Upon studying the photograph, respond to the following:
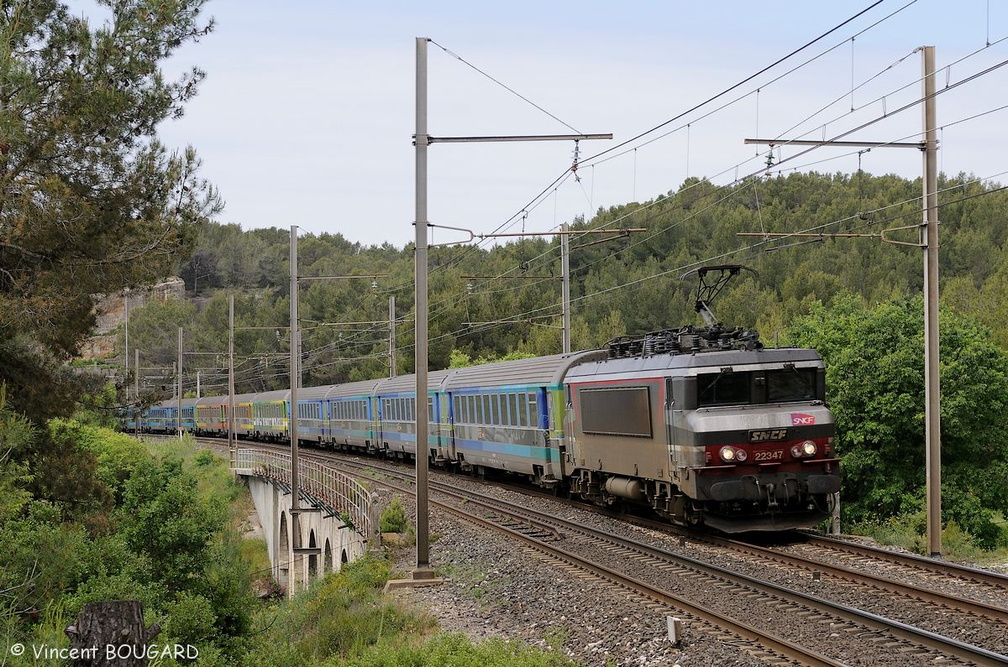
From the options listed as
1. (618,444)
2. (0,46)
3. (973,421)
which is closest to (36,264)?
(0,46)

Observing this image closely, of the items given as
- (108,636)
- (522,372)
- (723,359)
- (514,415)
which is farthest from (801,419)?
(108,636)

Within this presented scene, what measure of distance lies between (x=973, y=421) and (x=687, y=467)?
60.0ft

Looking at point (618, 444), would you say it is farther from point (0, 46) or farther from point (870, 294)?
point (870, 294)

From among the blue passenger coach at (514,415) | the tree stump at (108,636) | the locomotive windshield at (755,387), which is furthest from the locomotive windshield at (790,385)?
the tree stump at (108,636)

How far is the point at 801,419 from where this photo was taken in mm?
15906

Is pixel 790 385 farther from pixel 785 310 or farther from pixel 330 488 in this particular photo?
pixel 785 310

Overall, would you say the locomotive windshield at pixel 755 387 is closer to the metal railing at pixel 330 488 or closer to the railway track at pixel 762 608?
the railway track at pixel 762 608

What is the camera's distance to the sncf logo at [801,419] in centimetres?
1588

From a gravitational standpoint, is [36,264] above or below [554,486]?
above

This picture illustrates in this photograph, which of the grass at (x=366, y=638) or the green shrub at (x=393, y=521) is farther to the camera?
the green shrub at (x=393, y=521)

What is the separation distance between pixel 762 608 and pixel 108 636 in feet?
26.2

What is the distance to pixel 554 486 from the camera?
2430 cm

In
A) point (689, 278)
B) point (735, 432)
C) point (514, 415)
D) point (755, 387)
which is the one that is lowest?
point (514, 415)

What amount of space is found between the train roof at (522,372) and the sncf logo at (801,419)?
6.27 m
